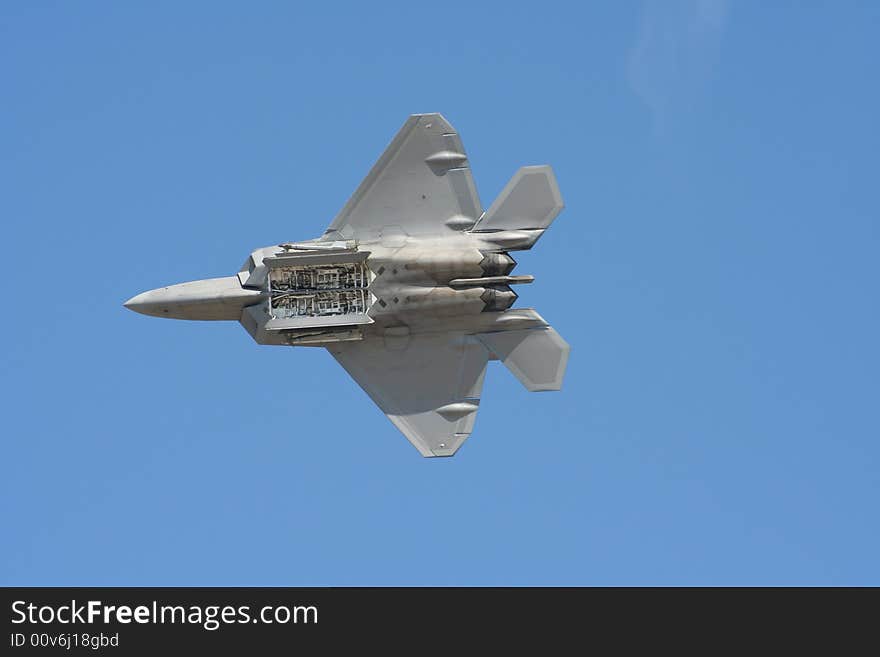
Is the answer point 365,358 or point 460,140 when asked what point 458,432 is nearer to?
point 365,358

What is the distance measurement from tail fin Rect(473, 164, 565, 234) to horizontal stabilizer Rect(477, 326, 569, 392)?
7.74 feet

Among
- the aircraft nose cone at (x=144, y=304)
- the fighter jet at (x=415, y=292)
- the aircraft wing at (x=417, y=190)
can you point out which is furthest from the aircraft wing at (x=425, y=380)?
the aircraft nose cone at (x=144, y=304)

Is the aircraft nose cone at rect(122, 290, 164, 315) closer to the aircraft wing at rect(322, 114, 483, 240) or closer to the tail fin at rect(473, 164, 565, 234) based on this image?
the aircraft wing at rect(322, 114, 483, 240)

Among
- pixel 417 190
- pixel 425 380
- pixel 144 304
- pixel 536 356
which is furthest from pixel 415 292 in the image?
pixel 144 304

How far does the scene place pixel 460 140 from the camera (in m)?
34.0

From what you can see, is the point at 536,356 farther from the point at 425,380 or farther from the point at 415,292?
the point at 415,292

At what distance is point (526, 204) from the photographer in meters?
33.5

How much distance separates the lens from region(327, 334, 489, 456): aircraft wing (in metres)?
33.9

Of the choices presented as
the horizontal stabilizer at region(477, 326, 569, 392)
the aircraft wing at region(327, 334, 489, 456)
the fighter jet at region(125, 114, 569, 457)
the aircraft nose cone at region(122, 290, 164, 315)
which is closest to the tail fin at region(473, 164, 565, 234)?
the fighter jet at region(125, 114, 569, 457)

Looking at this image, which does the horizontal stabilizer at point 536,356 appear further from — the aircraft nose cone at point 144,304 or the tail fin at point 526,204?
the aircraft nose cone at point 144,304

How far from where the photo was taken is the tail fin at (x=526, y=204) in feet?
110

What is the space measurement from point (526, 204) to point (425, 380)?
179 inches

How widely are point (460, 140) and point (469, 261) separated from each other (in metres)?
→ 2.90
